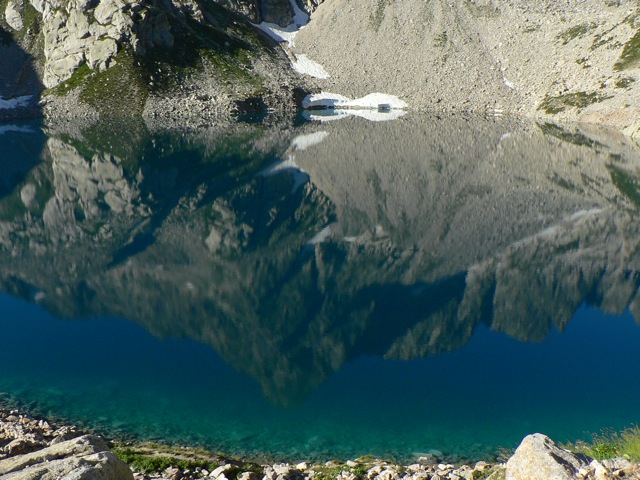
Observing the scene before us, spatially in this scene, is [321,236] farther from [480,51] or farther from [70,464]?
[480,51]

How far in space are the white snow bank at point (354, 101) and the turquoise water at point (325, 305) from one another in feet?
237

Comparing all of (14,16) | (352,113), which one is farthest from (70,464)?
(14,16)

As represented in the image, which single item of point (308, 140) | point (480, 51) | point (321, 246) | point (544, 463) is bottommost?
point (321, 246)

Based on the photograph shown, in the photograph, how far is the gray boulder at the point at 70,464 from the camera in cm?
886

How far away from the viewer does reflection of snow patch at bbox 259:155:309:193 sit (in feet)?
166

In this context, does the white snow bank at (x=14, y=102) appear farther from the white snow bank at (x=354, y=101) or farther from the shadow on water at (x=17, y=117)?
the white snow bank at (x=354, y=101)

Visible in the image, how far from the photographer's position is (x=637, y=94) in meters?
89.1

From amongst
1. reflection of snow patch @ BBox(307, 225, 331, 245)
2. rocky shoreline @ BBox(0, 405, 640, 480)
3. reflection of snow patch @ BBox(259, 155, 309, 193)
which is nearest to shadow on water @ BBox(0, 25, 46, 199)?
reflection of snow patch @ BBox(259, 155, 309, 193)

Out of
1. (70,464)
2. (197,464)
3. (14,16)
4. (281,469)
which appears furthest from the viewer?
(14,16)

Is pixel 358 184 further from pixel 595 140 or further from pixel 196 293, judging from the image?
pixel 595 140

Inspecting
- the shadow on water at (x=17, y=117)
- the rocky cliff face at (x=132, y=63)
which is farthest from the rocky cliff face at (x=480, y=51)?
the shadow on water at (x=17, y=117)

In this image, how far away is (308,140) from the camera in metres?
75.4

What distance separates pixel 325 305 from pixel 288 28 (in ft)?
458

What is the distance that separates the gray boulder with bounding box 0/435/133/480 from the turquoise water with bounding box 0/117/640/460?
5.35 meters
